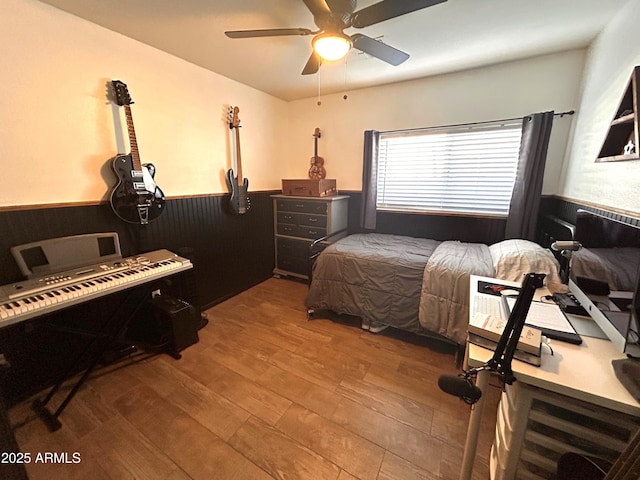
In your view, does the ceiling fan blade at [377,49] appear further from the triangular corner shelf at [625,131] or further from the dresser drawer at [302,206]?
the dresser drawer at [302,206]

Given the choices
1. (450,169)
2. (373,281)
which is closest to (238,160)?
(373,281)

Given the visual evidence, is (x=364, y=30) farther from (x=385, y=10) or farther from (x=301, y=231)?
(x=301, y=231)

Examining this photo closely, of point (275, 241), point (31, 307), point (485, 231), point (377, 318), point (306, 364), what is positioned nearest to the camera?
point (31, 307)

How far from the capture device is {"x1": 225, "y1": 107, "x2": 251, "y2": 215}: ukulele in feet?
9.10

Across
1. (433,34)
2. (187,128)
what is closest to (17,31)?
(187,128)

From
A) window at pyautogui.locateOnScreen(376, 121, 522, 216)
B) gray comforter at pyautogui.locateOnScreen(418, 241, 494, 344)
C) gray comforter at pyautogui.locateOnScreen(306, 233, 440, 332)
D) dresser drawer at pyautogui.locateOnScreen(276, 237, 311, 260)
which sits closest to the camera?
gray comforter at pyautogui.locateOnScreen(418, 241, 494, 344)

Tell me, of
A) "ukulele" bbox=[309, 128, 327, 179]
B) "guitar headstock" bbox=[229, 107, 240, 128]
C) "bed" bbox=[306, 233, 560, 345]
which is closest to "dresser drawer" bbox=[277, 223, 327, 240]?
"bed" bbox=[306, 233, 560, 345]

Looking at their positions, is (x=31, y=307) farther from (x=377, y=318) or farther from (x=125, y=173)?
(x=377, y=318)

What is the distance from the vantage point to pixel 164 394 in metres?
1.66

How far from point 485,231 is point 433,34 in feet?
6.16

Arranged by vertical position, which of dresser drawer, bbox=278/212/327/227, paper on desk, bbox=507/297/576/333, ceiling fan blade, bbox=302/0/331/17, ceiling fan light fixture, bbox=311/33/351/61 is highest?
ceiling fan blade, bbox=302/0/331/17

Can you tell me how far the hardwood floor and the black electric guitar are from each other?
45.1 inches

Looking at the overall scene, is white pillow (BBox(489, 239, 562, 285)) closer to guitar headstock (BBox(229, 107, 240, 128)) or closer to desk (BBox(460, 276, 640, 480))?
desk (BBox(460, 276, 640, 480))

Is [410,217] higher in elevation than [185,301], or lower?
higher
